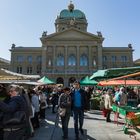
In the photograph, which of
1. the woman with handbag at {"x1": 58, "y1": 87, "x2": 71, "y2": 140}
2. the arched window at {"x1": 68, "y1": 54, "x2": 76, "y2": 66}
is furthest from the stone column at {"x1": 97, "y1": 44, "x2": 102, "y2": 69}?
the woman with handbag at {"x1": 58, "y1": 87, "x2": 71, "y2": 140}

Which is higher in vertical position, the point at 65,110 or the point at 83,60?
the point at 83,60

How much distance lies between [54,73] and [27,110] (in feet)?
210

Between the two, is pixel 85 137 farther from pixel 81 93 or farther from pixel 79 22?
pixel 79 22

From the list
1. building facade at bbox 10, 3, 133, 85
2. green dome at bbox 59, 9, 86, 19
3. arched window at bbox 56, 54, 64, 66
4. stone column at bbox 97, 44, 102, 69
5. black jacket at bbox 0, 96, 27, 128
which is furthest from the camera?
green dome at bbox 59, 9, 86, 19

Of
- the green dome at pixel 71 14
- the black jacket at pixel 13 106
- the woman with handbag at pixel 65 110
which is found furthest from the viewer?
the green dome at pixel 71 14

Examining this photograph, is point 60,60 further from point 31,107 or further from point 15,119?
point 15,119

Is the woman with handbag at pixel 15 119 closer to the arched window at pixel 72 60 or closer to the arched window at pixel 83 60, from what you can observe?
the arched window at pixel 72 60

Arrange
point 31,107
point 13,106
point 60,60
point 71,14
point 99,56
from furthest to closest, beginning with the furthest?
point 71,14 < point 99,56 < point 60,60 < point 31,107 < point 13,106

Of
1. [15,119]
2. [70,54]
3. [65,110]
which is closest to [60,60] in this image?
[70,54]

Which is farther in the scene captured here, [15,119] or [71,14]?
[71,14]

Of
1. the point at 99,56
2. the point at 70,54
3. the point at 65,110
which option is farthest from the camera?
the point at 70,54

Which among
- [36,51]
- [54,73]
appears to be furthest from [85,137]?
[36,51]

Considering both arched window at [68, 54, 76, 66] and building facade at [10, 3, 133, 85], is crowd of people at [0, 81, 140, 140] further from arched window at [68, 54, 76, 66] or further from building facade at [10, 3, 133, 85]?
arched window at [68, 54, 76, 66]

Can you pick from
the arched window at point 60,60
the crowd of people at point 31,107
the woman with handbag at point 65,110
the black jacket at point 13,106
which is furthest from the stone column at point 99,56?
the black jacket at point 13,106
